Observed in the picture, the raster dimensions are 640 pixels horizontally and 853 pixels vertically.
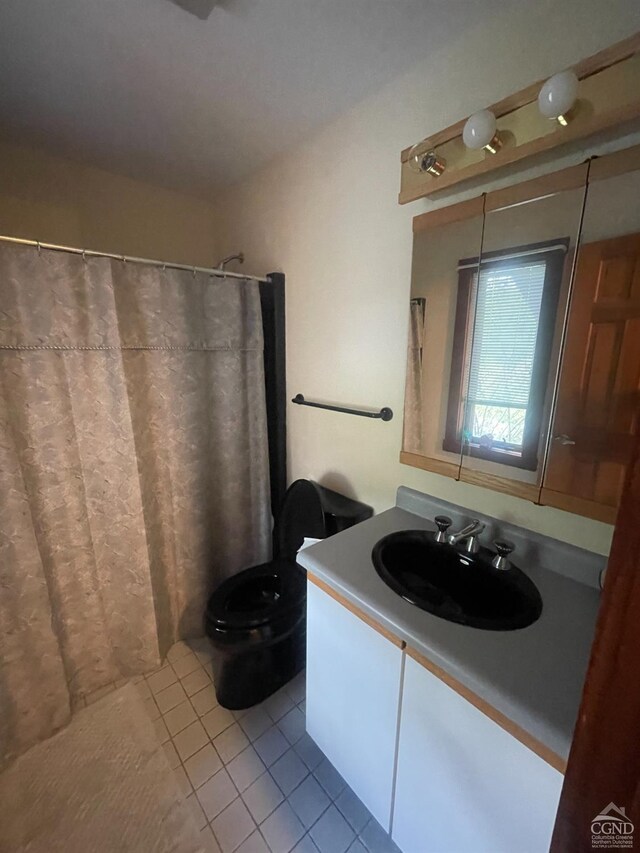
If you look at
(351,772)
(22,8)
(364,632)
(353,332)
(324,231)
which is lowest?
(351,772)

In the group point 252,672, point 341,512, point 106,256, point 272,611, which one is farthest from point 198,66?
point 252,672

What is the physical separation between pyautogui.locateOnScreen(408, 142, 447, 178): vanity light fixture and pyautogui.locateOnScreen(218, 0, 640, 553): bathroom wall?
10cm

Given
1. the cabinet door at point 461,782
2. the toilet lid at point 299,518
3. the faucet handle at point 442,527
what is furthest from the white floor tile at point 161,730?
the faucet handle at point 442,527

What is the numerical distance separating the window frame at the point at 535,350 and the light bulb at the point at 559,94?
0.92ft

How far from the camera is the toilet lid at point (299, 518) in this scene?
1594 millimetres

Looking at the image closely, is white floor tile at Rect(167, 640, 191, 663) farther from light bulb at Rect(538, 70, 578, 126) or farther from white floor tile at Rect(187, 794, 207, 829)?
light bulb at Rect(538, 70, 578, 126)

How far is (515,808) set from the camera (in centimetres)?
68

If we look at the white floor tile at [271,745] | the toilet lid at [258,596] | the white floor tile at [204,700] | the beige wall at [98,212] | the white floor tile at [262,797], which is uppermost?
the beige wall at [98,212]

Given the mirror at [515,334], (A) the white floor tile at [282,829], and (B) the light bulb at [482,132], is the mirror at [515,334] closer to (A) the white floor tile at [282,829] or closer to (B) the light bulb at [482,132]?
(B) the light bulb at [482,132]

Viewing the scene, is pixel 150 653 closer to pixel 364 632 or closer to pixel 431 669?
pixel 364 632

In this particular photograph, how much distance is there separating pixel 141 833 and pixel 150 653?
0.64 meters

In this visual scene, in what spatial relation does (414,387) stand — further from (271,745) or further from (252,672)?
(271,745)

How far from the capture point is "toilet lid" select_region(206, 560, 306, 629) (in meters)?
1.38

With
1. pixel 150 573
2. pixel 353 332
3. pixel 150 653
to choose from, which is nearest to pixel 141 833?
pixel 150 653
